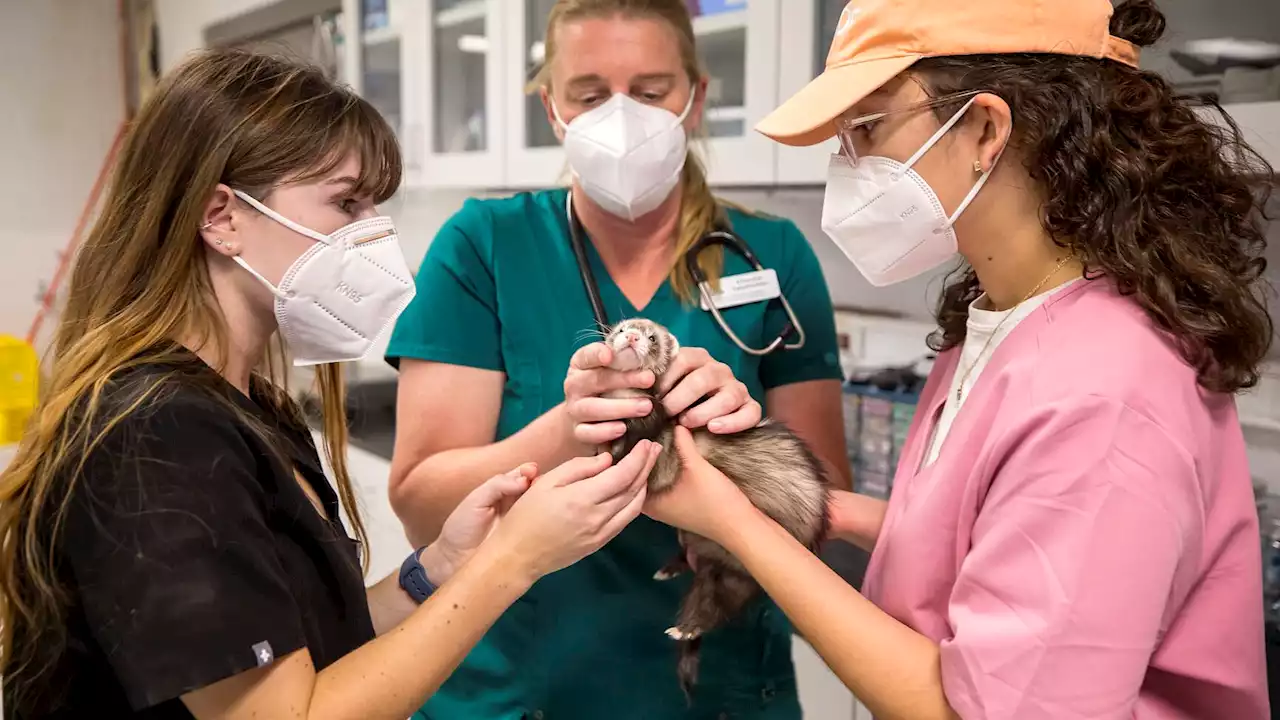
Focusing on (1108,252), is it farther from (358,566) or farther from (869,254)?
(358,566)

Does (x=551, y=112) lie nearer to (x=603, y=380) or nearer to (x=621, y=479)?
(x=603, y=380)

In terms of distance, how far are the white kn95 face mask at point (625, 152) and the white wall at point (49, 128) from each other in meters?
3.93

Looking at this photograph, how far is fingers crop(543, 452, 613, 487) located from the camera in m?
1.11

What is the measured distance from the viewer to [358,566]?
112cm

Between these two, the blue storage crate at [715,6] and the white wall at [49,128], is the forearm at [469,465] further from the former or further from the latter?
the white wall at [49,128]

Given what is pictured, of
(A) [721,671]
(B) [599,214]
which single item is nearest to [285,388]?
(B) [599,214]

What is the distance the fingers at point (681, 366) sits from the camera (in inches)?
50.6

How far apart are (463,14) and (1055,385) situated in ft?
8.01

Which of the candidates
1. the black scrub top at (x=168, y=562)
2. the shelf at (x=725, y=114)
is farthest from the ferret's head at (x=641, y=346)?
the shelf at (x=725, y=114)

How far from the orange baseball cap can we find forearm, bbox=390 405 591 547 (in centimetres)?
56

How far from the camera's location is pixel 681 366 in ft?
4.21

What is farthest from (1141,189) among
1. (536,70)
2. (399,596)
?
(536,70)

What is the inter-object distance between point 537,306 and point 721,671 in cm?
63

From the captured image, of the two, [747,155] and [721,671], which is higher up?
[747,155]
